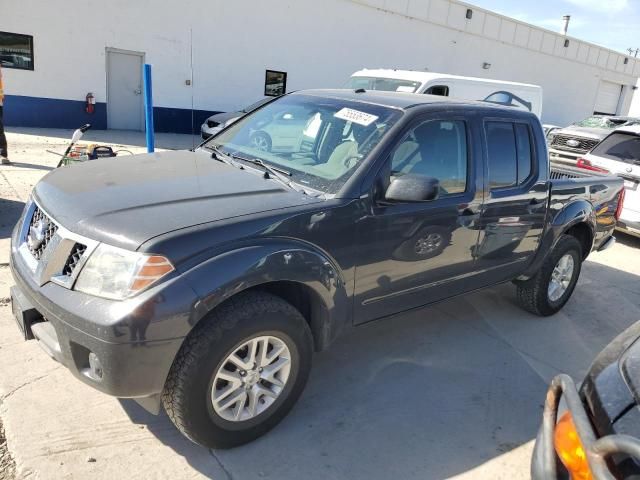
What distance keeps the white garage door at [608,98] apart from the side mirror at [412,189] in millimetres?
28585

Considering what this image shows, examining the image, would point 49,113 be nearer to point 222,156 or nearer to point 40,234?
point 222,156

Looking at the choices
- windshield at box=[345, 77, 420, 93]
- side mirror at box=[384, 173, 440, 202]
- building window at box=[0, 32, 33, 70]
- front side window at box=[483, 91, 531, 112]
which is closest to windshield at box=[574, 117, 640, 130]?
front side window at box=[483, 91, 531, 112]

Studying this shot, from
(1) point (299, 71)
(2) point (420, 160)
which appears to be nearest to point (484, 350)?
(2) point (420, 160)

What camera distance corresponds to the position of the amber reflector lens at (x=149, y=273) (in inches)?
89.3

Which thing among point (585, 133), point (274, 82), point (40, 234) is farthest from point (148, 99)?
point (274, 82)

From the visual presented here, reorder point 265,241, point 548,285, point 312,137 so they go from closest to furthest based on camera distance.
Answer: point 265,241 → point 312,137 → point 548,285

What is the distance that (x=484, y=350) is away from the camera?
166 inches

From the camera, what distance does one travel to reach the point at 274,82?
53.6 ft

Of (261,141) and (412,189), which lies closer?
(412,189)

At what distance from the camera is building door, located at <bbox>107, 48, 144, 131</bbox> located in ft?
45.5

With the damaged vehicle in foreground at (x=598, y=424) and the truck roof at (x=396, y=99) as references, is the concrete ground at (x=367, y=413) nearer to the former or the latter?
the damaged vehicle in foreground at (x=598, y=424)

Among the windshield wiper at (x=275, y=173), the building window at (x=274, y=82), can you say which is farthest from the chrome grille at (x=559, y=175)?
the building window at (x=274, y=82)

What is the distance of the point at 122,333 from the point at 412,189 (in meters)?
1.67

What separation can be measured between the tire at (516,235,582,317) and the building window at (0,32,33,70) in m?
12.9
